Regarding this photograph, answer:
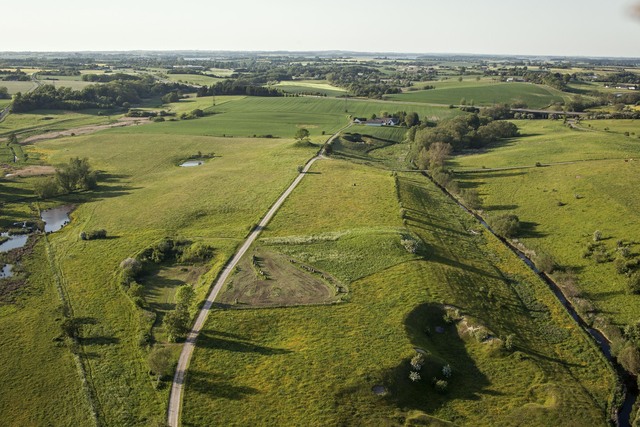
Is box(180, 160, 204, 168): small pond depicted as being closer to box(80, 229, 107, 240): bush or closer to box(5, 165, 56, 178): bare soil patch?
box(5, 165, 56, 178): bare soil patch

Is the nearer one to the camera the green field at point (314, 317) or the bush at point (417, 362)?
the green field at point (314, 317)

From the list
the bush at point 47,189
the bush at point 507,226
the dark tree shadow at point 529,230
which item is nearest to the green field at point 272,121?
the bush at point 47,189

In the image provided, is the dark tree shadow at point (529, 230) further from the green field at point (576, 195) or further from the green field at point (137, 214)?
the green field at point (137, 214)

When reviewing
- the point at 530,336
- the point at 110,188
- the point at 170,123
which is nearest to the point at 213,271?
the point at 530,336

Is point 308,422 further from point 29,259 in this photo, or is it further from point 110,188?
point 110,188

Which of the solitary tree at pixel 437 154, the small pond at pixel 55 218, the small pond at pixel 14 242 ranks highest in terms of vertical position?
the solitary tree at pixel 437 154

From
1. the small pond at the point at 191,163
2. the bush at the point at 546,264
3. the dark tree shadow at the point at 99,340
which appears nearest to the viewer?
the dark tree shadow at the point at 99,340

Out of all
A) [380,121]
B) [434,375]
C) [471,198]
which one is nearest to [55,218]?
[434,375]
